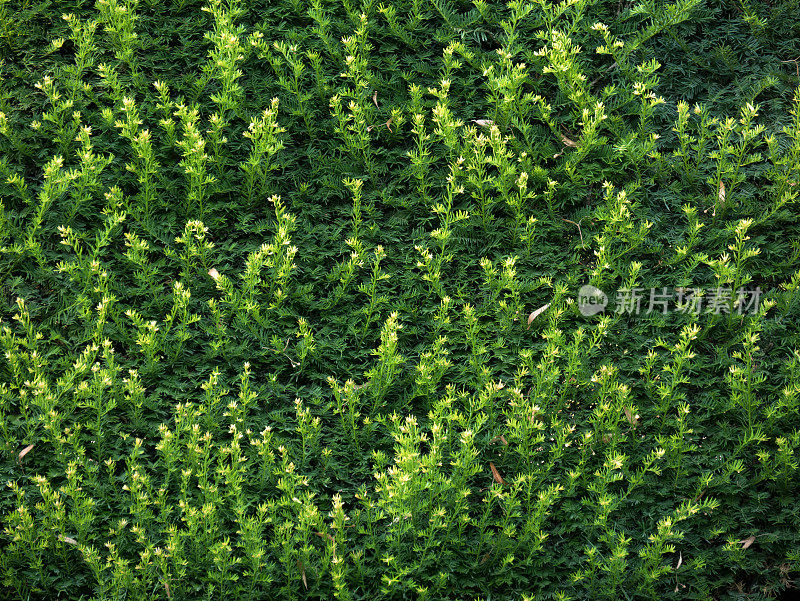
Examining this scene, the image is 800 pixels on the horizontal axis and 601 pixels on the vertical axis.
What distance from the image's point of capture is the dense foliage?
2920mm

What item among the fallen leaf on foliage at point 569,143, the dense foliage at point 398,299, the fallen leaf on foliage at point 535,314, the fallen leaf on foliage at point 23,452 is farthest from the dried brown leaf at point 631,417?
the fallen leaf on foliage at point 23,452

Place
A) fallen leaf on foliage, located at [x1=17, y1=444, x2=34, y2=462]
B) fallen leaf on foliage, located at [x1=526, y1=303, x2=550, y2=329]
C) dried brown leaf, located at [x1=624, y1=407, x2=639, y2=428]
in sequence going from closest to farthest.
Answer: fallen leaf on foliage, located at [x1=17, y1=444, x2=34, y2=462]
dried brown leaf, located at [x1=624, y1=407, x2=639, y2=428]
fallen leaf on foliage, located at [x1=526, y1=303, x2=550, y2=329]

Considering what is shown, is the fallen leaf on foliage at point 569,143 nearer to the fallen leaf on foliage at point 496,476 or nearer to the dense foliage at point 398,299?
the dense foliage at point 398,299

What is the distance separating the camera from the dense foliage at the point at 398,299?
292 cm

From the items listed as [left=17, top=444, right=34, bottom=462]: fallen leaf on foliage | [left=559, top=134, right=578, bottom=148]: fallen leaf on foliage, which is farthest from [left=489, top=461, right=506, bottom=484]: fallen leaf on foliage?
[left=17, top=444, right=34, bottom=462]: fallen leaf on foliage

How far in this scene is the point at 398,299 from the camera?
11.3 feet

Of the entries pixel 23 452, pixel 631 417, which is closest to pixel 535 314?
pixel 631 417

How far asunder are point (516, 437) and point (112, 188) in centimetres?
229

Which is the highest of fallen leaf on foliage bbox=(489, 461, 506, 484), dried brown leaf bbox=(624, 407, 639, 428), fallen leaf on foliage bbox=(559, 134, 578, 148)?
fallen leaf on foliage bbox=(559, 134, 578, 148)

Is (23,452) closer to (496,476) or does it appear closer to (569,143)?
(496,476)

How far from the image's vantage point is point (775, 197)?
3455 mm

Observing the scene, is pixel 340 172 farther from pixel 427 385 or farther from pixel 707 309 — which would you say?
pixel 707 309

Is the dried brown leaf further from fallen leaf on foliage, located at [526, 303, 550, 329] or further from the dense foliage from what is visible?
fallen leaf on foliage, located at [526, 303, 550, 329]

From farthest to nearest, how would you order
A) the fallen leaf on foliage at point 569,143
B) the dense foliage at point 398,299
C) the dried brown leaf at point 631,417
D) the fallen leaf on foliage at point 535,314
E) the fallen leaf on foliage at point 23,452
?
the fallen leaf on foliage at point 569,143
the fallen leaf on foliage at point 535,314
the dried brown leaf at point 631,417
the fallen leaf on foliage at point 23,452
the dense foliage at point 398,299
